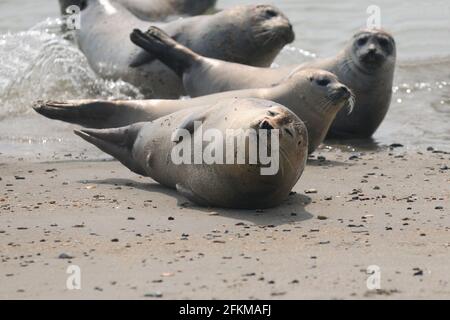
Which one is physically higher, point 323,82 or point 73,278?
point 323,82

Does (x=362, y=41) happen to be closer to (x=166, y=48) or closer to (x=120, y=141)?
(x=166, y=48)

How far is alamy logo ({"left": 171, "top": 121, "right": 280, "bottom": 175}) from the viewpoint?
5.55 m

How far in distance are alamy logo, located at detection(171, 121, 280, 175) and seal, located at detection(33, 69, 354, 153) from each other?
112 centimetres

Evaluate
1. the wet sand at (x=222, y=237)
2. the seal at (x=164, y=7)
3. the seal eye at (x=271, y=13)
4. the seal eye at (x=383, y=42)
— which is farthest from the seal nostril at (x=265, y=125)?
the seal at (x=164, y=7)

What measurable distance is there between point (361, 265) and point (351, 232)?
2.25 ft

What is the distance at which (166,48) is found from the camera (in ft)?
29.2

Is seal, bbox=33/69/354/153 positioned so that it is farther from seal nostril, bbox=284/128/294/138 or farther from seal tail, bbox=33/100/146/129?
seal nostril, bbox=284/128/294/138

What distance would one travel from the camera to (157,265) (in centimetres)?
457

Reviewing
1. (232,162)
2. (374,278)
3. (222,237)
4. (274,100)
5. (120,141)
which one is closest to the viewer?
(374,278)

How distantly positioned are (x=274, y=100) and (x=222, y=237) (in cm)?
231

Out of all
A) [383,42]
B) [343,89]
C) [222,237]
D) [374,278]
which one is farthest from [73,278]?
[383,42]

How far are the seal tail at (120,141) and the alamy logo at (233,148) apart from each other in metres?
0.59

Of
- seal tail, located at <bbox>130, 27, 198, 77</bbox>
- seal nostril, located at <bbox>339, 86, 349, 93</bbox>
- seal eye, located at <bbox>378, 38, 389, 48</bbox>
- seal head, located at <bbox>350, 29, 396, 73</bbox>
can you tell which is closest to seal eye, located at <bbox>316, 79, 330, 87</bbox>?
seal nostril, located at <bbox>339, 86, 349, 93</bbox>

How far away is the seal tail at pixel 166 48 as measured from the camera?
29.0 feet
